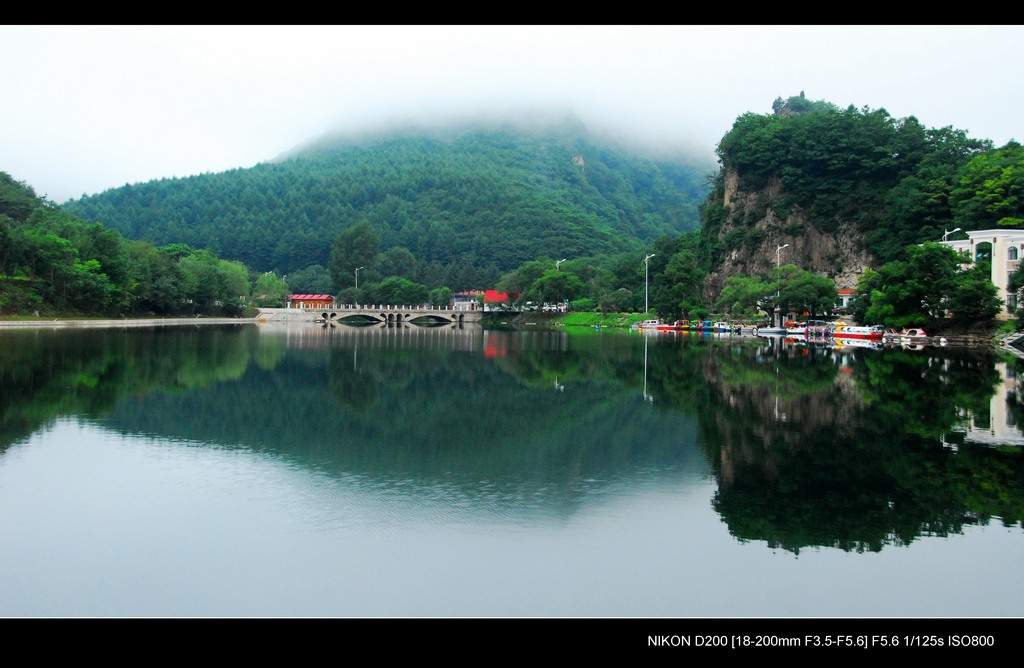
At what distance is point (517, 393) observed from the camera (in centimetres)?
2416

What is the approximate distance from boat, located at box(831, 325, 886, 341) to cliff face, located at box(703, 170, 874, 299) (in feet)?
83.6

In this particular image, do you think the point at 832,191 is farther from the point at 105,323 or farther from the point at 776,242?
the point at 105,323

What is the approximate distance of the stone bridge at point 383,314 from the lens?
124m

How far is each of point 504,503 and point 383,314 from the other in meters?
119

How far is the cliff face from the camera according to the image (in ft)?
286

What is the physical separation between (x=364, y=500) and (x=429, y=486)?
3.73 feet

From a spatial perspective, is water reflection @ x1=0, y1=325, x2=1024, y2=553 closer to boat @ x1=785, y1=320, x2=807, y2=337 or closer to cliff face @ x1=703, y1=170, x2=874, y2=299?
Answer: boat @ x1=785, y1=320, x2=807, y2=337

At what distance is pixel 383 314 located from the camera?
12875cm

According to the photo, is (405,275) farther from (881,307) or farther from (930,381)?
(930,381)

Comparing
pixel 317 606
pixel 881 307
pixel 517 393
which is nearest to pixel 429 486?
pixel 317 606

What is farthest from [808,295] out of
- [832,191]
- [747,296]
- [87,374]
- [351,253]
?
[351,253]

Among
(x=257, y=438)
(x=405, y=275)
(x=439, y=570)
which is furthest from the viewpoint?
(x=405, y=275)

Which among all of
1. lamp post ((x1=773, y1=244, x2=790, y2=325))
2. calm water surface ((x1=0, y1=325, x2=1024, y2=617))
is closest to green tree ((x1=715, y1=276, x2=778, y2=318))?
lamp post ((x1=773, y1=244, x2=790, y2=325))

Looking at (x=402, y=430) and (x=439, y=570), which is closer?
(x=439, y=570)
